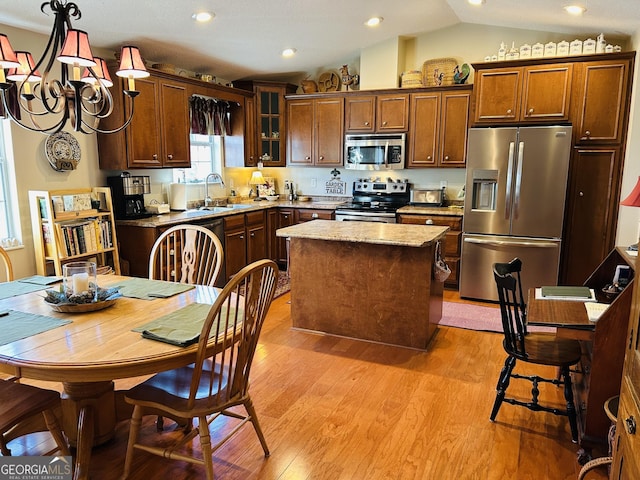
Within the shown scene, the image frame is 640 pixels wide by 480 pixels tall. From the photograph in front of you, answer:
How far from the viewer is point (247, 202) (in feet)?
19.9

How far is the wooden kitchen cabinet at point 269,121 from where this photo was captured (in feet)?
19.2

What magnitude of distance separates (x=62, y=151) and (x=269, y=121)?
2658 millimetres

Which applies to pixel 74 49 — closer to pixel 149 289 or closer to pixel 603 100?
pixel 149 289

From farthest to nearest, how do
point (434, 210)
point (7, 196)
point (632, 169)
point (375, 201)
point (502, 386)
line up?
point (375, 201) < point (434, 210) < point (632, 169) < point (7, 196) < point (502, 386)

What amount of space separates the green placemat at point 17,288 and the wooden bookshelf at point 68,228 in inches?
47.0

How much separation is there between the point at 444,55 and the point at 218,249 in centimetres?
393

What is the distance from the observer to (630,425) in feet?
4.17

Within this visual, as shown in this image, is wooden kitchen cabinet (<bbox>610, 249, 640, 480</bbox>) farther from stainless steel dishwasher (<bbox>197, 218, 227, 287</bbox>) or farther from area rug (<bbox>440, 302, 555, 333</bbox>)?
stainless steel dishwasher (<bbox>197, 218, 227, 287</bbox>)

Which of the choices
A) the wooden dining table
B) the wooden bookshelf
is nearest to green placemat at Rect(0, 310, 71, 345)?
the wooden dining table

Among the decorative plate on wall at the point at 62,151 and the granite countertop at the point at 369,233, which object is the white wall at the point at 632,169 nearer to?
the granite countertop at the point at 369,233

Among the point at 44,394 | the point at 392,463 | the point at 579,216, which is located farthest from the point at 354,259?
the point at 579,216

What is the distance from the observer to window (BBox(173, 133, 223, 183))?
5463mm

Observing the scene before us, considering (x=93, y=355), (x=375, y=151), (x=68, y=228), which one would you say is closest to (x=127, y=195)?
(x=68, y=228)

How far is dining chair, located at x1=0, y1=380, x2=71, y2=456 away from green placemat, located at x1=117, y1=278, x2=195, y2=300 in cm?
58
